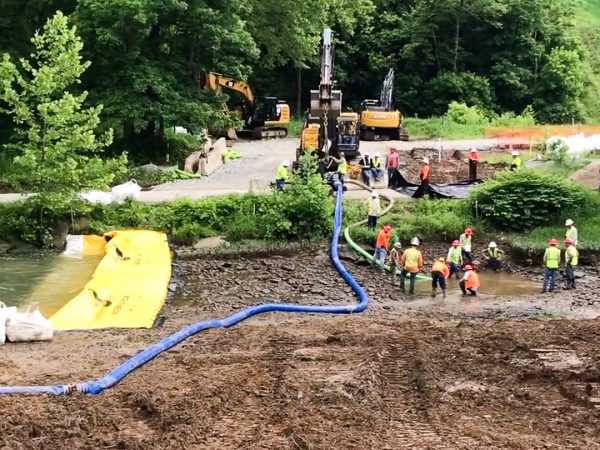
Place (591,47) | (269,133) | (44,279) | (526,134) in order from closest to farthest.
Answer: (44,279) < (526,134) < (269,133) < (591,47)

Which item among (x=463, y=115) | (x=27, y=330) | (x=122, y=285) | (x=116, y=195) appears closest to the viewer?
(x=27, y=330)

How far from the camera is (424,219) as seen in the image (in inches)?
910

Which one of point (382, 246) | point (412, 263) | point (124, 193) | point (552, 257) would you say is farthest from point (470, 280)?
point (124, 193)

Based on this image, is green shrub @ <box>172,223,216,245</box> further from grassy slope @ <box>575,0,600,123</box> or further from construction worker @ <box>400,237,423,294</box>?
grassy slope @ <box>575,0,600,123</box>

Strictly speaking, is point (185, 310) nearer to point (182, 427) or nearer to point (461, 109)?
point (182, 427)

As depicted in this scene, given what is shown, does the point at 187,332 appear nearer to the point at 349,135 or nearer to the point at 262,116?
the point at 349,135

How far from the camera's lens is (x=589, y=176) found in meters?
27.0

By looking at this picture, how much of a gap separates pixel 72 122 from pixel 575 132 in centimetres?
2826

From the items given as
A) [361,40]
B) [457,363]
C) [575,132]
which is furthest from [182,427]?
[361,40]

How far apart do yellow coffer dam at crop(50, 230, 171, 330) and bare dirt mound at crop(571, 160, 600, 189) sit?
552 inches

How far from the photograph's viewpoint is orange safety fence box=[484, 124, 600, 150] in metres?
39.4

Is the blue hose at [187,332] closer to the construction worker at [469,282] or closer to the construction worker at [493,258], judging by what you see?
the construction worker at [469,282]

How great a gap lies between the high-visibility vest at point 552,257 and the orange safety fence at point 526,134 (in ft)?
64.7

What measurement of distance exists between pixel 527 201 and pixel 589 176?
4.99 metres
